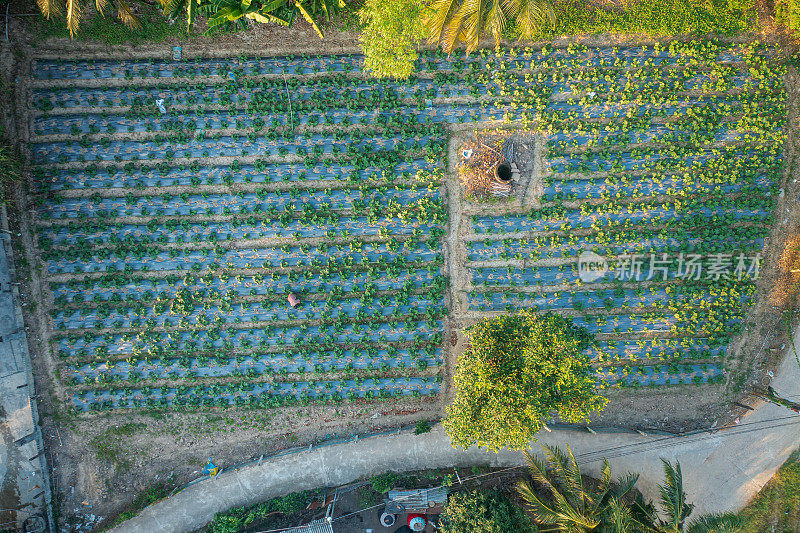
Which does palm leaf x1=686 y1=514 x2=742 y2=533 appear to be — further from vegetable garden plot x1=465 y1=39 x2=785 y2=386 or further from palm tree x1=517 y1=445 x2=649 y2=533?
vegetable garden plot x1=465 y1=39 x2=785 y2=386

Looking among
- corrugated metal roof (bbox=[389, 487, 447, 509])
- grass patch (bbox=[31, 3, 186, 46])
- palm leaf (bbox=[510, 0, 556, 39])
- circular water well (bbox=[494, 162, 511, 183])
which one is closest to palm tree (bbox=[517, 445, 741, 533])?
corrugated metal roof (bbox=[389, 487, 447, 509])

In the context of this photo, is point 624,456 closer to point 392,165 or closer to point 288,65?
point 392,165

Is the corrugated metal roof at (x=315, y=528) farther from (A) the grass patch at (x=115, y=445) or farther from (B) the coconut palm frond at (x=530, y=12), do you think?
(B) the coconut palm frond at (x=530, y=12)

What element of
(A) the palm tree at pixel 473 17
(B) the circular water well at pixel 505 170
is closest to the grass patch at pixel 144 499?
(B) the circular water well at pixel 505 170

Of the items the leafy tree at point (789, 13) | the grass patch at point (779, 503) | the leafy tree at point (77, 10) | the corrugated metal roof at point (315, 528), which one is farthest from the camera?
the grass patch at point (779, 503)

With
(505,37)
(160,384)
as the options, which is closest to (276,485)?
(160,384)

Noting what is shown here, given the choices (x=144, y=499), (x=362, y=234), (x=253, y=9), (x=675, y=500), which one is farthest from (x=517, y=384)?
(x=253, y=9)

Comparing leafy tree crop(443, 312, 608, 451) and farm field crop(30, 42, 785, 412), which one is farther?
farm field crop(30, 42, 785, 412)
